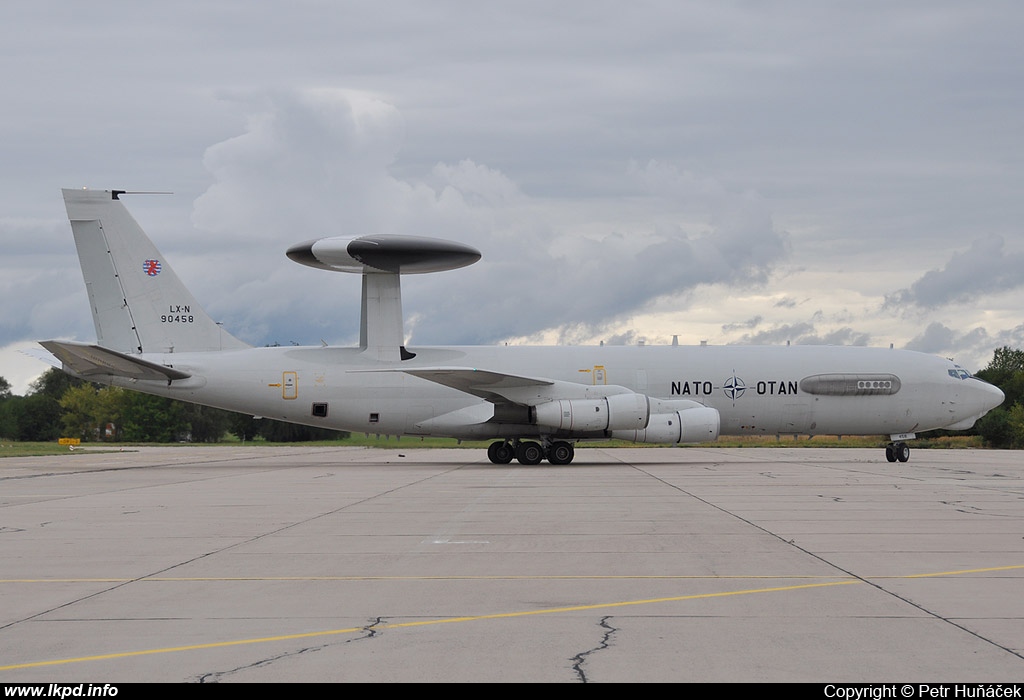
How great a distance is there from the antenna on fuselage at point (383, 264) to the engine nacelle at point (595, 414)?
16.0 feet

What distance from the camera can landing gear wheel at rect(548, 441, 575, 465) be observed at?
2872cm

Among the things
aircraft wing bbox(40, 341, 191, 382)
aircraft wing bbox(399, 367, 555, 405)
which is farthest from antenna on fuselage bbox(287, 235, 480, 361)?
aircraft wing bbox(40, 341, 191, 382)

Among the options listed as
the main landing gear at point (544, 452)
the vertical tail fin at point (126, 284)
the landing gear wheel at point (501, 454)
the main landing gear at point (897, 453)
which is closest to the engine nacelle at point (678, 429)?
the main landing gear at point (544, 452)

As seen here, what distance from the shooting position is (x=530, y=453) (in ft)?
94.3

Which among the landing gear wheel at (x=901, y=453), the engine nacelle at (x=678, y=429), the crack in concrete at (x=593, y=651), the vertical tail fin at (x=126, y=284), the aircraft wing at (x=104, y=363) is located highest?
the vertical tail fin at (x=126, y=284)

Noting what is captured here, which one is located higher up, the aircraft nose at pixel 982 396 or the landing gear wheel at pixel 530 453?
the aircraft nose at pixel 982 396

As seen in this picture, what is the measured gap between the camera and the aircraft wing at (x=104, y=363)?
84.1ft

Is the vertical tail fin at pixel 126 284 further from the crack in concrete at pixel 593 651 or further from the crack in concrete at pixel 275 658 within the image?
the crack in concrete at pixel 593 651

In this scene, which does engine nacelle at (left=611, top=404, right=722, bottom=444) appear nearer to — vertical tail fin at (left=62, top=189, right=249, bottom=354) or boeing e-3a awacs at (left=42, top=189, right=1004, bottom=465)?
boeing e-3a awacs at (left=42, top=189, right=1004, bottom=465)

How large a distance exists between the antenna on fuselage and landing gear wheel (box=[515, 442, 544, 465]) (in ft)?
14.3

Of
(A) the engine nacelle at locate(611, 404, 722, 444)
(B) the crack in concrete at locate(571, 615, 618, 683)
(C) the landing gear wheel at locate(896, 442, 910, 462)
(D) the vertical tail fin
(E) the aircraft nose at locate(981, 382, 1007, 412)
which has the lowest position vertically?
(B) the crack in concrete at locate(571, 615, 618, 683)

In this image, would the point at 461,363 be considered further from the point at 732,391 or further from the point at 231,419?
the point at 231,419

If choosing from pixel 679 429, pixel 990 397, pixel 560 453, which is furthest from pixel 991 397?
pixel 560 453

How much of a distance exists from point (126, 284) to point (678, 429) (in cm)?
1628
